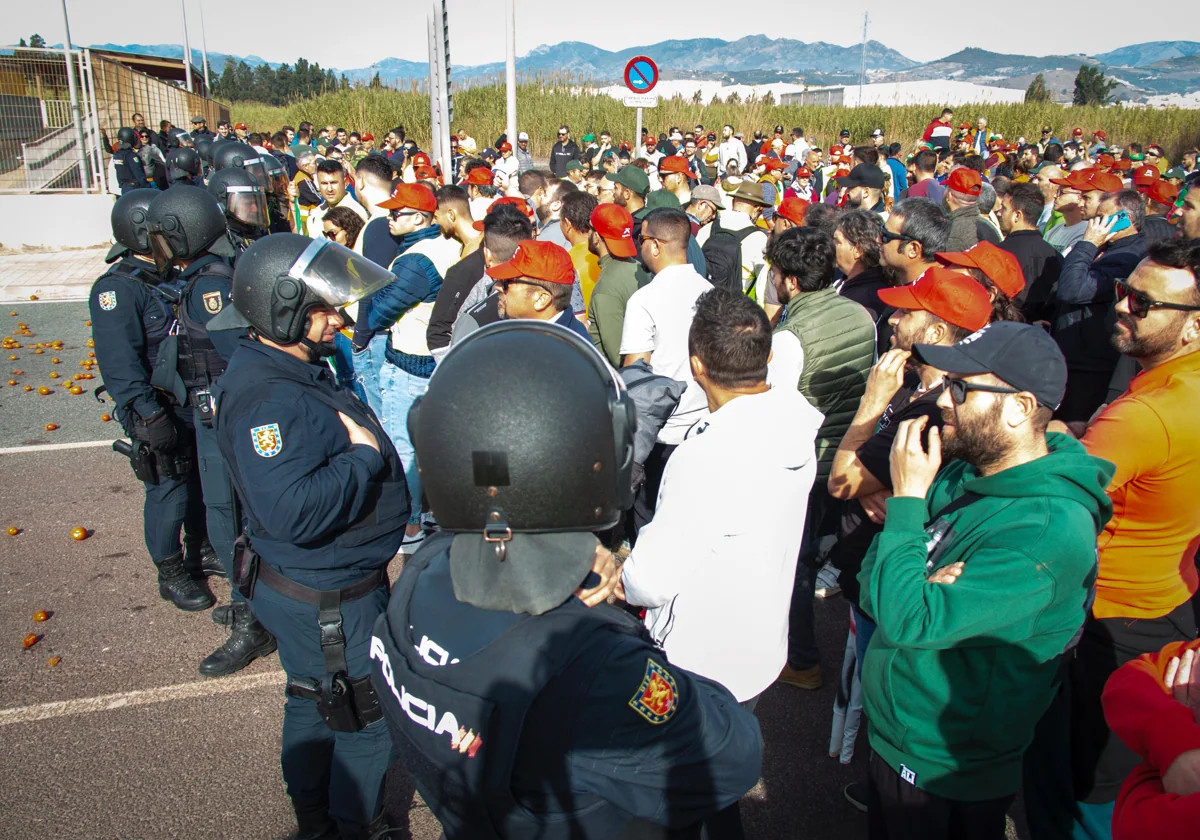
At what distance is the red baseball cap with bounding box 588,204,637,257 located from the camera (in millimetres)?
5242

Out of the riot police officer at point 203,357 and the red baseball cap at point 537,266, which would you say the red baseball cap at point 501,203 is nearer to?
the red baseball cap at point 537,266

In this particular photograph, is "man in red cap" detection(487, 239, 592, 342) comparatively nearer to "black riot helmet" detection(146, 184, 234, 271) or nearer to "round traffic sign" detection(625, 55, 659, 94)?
"black riot helmet" detection(146, 184, 234, 271)

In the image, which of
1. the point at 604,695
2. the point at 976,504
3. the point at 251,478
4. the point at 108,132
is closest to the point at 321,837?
the point at 251,478

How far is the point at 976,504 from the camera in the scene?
2.19 metres

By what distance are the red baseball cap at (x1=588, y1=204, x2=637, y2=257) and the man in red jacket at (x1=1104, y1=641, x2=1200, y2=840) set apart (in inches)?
161

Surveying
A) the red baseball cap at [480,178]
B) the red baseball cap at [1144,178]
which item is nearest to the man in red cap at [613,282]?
the red baseball cap at [480,178]

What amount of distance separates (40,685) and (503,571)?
3.78m

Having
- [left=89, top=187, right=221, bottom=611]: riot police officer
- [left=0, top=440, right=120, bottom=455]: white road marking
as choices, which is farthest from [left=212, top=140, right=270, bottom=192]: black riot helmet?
[left=89, top=187, right=221, bottom=611]: riot police officer

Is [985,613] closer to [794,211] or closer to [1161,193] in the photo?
[794,211]

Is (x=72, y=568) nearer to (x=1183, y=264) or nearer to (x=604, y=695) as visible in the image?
(x=604, y=695)

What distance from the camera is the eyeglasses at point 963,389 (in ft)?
7.11

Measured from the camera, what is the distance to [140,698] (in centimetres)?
383

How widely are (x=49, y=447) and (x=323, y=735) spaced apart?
18.1 feet

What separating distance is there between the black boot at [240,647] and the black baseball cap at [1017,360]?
3.51 meters
